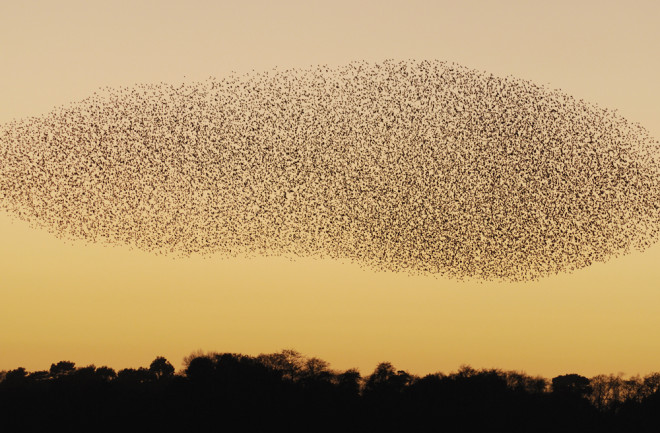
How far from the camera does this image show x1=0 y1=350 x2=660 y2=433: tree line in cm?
8638

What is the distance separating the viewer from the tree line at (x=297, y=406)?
86375 millimetres

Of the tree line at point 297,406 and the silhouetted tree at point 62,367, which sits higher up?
the silhouetted tree at point 62,367

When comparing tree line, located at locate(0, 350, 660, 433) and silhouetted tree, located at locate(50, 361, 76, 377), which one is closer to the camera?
tree line, located at locate(0, 350, 660, 433)

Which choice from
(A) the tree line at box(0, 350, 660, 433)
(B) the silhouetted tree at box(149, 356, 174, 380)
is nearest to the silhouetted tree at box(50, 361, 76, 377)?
(B) the silhouetted tree at box(149, 356, 174, 380)

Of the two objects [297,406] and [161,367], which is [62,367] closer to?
[161,367]

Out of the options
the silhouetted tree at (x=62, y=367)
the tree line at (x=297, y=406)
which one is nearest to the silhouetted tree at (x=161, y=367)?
the silhouetted tree at (x=62, y=367)

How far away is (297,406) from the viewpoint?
88.2 meters

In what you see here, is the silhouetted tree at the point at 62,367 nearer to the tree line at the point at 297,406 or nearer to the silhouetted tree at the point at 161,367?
the silhouetted tree at the point at 161,367

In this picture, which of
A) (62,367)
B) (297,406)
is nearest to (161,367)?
(62,367)

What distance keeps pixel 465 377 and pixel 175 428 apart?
1224 inches

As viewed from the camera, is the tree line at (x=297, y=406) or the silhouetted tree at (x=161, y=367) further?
the silhouetted tree at (x=161, y=367)

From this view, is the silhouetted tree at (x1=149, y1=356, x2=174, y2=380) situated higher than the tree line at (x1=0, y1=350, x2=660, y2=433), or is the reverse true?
the silhouetted tree at (x1=149, y1=356, x2=174, y2=380)

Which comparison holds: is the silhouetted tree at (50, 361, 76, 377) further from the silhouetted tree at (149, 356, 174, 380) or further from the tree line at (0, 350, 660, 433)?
the tree line at (0, 350, 660, 433)

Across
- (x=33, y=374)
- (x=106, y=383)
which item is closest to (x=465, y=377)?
(x=106, y=383)
